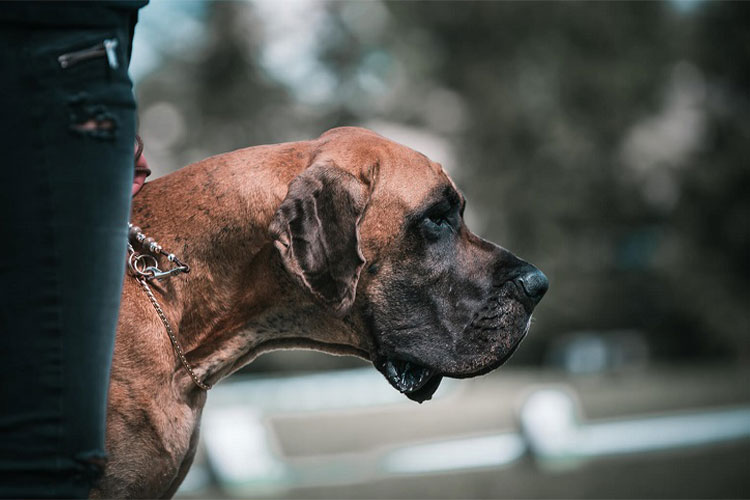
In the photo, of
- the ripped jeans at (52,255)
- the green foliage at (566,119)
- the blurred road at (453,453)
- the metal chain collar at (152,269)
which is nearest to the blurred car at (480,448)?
the blurred road at (453,453)

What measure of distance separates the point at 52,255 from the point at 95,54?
359 mm

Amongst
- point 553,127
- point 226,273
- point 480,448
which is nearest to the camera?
point 226,273

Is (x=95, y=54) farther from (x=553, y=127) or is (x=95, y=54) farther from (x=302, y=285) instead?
(x=553, y=127)

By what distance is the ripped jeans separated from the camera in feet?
4.70

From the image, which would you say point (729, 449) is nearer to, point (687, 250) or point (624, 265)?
point (687, 250)

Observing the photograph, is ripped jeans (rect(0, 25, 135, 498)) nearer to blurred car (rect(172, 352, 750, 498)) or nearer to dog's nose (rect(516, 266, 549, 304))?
dog's nose (rect(516, 266, 549, 304))

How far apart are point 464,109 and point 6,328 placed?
20.6 m

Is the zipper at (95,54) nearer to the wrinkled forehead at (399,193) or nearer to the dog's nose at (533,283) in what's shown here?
the wrinkled forehead at (399,193)

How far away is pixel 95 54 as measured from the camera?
1512 millimetres

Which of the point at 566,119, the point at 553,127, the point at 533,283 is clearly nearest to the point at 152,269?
the point at 533,283

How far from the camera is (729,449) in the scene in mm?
8086

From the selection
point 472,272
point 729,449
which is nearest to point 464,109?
point 729,449

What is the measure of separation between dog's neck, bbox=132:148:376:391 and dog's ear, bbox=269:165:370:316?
9 centimetres

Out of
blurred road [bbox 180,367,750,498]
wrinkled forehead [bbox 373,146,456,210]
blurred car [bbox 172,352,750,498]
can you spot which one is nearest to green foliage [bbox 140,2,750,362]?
blurred road [bbox 180,367,750,498]
